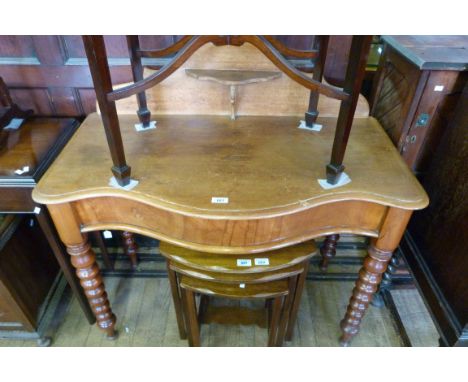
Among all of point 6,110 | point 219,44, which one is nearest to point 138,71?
point 219,44

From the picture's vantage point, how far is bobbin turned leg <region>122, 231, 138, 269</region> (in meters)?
1.53

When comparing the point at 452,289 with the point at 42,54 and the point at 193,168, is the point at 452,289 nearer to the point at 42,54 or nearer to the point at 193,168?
the point at 193,168

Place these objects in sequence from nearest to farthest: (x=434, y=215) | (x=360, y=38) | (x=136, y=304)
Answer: (x=360, y=38) → (x=434, y=215) → (x=136, y=304)

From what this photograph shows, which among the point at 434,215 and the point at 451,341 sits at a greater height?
the point at 434,215

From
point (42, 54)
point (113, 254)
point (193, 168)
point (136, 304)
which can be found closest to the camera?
point (193, 168)

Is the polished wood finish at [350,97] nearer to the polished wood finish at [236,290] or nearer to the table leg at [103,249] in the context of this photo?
the polished wood finish at [236,290]

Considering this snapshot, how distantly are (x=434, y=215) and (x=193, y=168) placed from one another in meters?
0.76

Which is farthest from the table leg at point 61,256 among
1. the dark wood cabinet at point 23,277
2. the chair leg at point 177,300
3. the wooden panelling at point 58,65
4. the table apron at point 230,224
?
the wooden panelling at point 58,65

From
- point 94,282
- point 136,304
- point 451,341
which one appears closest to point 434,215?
point 451,341

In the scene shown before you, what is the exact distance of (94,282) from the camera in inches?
42.9

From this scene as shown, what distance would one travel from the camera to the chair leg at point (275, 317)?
3.45 ft

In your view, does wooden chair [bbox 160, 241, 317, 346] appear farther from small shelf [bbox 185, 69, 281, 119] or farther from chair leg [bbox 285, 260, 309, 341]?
small shelf [bbox 185, 69, 281, 119]

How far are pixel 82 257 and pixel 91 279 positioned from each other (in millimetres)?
99

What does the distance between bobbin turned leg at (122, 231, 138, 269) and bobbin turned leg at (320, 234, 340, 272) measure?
0.87 m
